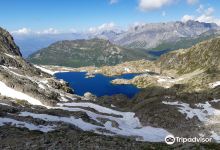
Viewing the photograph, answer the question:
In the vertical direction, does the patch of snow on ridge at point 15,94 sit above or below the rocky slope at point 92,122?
above

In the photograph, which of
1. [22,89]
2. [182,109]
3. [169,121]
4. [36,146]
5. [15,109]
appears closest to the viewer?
[36,146]

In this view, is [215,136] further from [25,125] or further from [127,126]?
[25,125]

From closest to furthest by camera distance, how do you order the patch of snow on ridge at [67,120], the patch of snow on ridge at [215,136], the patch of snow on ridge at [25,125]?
1. the patch of snow on ridge at [25,125]
2. the patch of snow on ridge at [67,120]
3. the patch of snow on ridge at [215,136]

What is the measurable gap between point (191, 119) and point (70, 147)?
5516 centimetres

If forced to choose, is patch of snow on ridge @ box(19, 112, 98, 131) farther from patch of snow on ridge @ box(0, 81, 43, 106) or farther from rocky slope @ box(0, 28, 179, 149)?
patch of snow on ridge @ box(0, 81, 43, 106)

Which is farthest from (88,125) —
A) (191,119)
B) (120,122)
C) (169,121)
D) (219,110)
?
(219,110)

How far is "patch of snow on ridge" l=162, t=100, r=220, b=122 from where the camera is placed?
92.5 meters

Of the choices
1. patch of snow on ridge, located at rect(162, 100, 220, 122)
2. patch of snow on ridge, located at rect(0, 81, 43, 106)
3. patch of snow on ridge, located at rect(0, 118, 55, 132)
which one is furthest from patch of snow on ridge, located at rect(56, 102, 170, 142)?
patch of snow on ridge, located at rect(0, 118, 55, 132)

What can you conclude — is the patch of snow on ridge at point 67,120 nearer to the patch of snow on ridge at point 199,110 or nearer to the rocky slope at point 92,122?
the rocky slope at point 92,122

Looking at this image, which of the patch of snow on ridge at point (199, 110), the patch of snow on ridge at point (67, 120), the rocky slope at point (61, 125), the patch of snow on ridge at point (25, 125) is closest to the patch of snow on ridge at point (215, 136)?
the rocky slope at point (61, 125)

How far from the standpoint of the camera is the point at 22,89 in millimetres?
103750

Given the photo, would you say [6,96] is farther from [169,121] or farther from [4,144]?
[4,144]

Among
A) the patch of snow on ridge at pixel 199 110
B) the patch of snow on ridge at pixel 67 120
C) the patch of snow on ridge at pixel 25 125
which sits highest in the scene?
the patch of snow on ridge at pixel 199 110

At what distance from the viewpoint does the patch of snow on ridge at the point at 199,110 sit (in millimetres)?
92512
